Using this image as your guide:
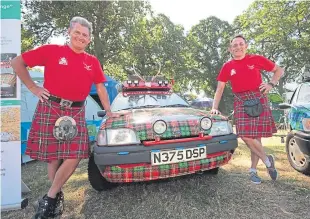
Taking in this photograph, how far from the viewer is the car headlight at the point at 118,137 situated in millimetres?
2676

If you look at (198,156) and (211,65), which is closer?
(198,156)

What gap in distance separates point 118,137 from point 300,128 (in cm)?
263

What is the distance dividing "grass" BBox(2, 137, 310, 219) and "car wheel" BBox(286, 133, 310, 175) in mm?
129

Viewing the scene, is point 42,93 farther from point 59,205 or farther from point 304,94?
point 304,94

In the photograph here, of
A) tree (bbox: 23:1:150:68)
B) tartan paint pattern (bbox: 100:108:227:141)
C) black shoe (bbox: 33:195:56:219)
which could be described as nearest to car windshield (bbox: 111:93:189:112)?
tartan paint pattern (bbox: 100:108:227:141)

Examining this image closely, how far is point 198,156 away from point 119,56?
1598 cm

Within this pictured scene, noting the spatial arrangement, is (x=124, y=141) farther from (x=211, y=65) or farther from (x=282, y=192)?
(x=211, y=65)

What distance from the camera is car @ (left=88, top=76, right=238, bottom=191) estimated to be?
2625 millimetres

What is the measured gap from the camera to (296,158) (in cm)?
416

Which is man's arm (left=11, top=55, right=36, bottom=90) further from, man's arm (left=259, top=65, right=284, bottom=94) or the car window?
the car window

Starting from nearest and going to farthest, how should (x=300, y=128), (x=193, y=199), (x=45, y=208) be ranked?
(x=45, y=208) → (x=193, y=199) → (x=300, y=128)

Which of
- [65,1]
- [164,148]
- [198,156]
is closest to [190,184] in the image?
[198,156]

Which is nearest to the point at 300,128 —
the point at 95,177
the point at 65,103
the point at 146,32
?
the point at 95,177

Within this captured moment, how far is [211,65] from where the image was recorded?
111 ft
